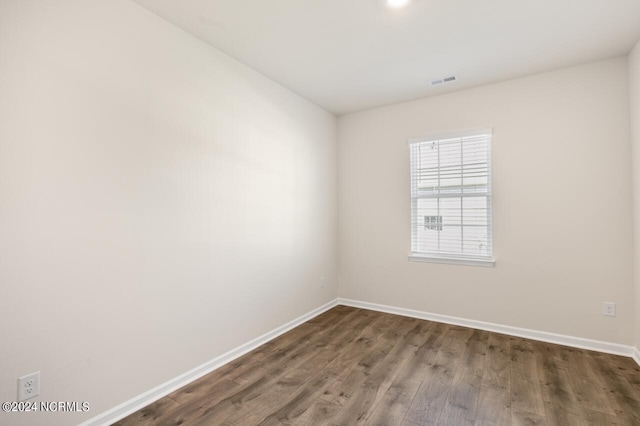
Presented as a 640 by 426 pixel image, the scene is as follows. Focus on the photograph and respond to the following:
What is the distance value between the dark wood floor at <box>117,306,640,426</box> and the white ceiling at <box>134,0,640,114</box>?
2728mm

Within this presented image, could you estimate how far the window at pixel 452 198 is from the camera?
3367mm

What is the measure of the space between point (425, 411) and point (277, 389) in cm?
105

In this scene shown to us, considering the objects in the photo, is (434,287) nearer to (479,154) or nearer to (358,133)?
(479,154)

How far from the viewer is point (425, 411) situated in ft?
6.46

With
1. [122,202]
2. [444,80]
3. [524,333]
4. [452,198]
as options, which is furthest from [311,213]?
[524,333]

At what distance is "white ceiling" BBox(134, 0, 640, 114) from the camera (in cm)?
209

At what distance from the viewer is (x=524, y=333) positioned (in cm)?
313

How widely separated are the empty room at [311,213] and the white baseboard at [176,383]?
0.02 metres

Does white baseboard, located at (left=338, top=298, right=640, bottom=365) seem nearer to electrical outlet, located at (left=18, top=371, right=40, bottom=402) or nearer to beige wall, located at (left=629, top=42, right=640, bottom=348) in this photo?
beige wall, located at (left=629, top=42, right=640, bottom=348)

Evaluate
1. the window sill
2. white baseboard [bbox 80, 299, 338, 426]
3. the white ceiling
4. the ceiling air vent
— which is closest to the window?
the window sill

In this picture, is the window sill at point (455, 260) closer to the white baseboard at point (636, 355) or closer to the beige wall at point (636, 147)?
the beige wall at point (636, 147)

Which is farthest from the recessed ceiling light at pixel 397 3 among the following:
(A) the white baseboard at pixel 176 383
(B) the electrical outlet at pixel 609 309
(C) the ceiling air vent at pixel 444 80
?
(B) the electrical outlet at pixel 609 309

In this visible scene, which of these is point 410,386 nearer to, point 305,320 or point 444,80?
point 305,320

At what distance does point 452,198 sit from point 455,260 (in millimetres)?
733
